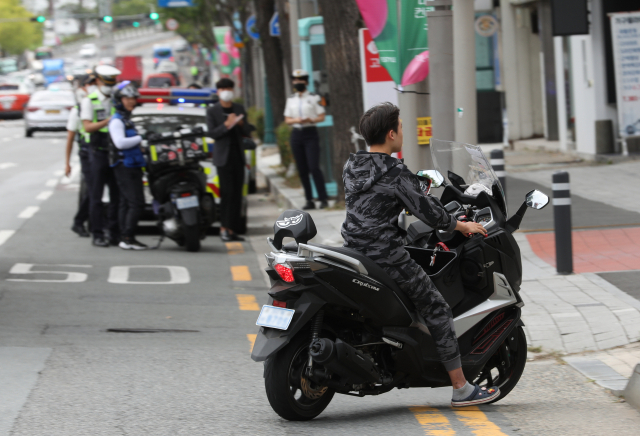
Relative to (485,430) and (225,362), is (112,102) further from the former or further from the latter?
(485,430)

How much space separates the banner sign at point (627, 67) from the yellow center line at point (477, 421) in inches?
457

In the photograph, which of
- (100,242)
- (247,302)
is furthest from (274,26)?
(247,302)

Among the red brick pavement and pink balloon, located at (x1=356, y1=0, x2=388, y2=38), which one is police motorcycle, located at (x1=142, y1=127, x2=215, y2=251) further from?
the red brick pavement

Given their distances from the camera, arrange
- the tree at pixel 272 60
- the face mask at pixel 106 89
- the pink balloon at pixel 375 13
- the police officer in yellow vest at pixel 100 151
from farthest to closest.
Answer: the tree at pixel 272 60, the face mask at pixel 106 89, the police officer in yellow vest at pixel 100 151, the pink balloon at pixel 375 13

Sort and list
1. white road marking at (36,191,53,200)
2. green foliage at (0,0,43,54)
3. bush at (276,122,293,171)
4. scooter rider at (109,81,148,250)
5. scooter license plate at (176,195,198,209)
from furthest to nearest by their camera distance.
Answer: green foliage at (0,0,43,54), bush at (276,122,293,171), white road marking at (36,191,53,200), scooter license plate at (176,195,198,209), scooter rider at (109,81,148,250)

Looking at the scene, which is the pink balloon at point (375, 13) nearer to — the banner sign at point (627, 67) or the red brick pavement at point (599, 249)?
the red brick pavement at point (599, 249)

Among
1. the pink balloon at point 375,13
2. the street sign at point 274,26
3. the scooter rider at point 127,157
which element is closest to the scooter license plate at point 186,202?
the scooter rider at point 127,157

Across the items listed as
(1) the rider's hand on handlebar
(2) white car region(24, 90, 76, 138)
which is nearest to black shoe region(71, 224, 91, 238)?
(1) the rider's hand on handlebar

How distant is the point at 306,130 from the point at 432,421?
8.87 m

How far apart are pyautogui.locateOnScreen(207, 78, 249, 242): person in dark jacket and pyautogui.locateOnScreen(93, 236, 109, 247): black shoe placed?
1.46 meters

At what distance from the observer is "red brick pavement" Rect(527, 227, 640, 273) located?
8.62 meters

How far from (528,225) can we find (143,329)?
530 centimetres

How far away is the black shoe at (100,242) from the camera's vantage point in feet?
37.7

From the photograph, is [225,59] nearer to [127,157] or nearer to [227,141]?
[227,141]
